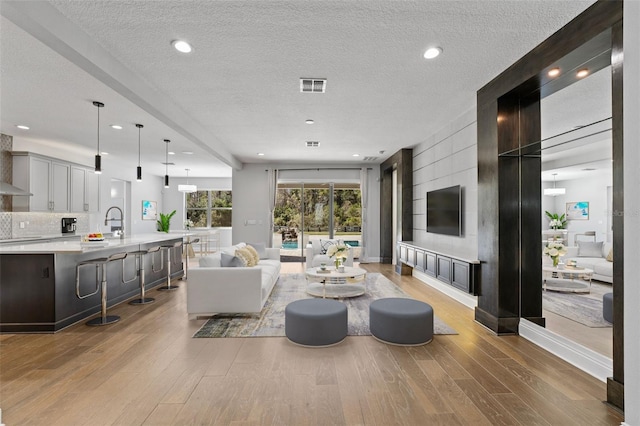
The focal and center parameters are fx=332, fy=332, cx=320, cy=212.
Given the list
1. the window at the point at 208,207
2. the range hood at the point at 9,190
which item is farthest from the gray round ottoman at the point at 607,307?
the window at the point at 208,207

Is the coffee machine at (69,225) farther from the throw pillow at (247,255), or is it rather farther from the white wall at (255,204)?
the throw pillow at (247,255)

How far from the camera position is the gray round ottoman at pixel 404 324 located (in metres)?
3.23

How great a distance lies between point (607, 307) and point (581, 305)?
0.40m

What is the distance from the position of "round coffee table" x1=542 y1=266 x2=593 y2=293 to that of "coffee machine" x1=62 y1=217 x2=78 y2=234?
8684mm

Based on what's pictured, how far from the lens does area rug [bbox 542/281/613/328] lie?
2.67 metres

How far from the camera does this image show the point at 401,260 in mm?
6871

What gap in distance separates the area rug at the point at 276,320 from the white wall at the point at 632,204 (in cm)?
181

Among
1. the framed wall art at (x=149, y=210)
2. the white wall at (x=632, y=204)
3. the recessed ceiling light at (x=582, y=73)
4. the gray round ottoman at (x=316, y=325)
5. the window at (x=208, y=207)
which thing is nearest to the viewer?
the white wall at (x=632, y=204)

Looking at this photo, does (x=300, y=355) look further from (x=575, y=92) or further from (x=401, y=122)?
(x=401, y=122)

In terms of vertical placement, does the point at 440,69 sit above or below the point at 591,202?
above

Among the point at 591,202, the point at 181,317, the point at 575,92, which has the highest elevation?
the point at 575,92

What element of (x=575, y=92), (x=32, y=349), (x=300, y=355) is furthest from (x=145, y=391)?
(x=575, y=92)

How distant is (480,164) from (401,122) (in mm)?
1724

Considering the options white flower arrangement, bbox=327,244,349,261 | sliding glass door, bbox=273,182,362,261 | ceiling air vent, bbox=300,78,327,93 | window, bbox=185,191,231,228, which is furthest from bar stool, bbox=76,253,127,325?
window, bbox=185,191,231,228
